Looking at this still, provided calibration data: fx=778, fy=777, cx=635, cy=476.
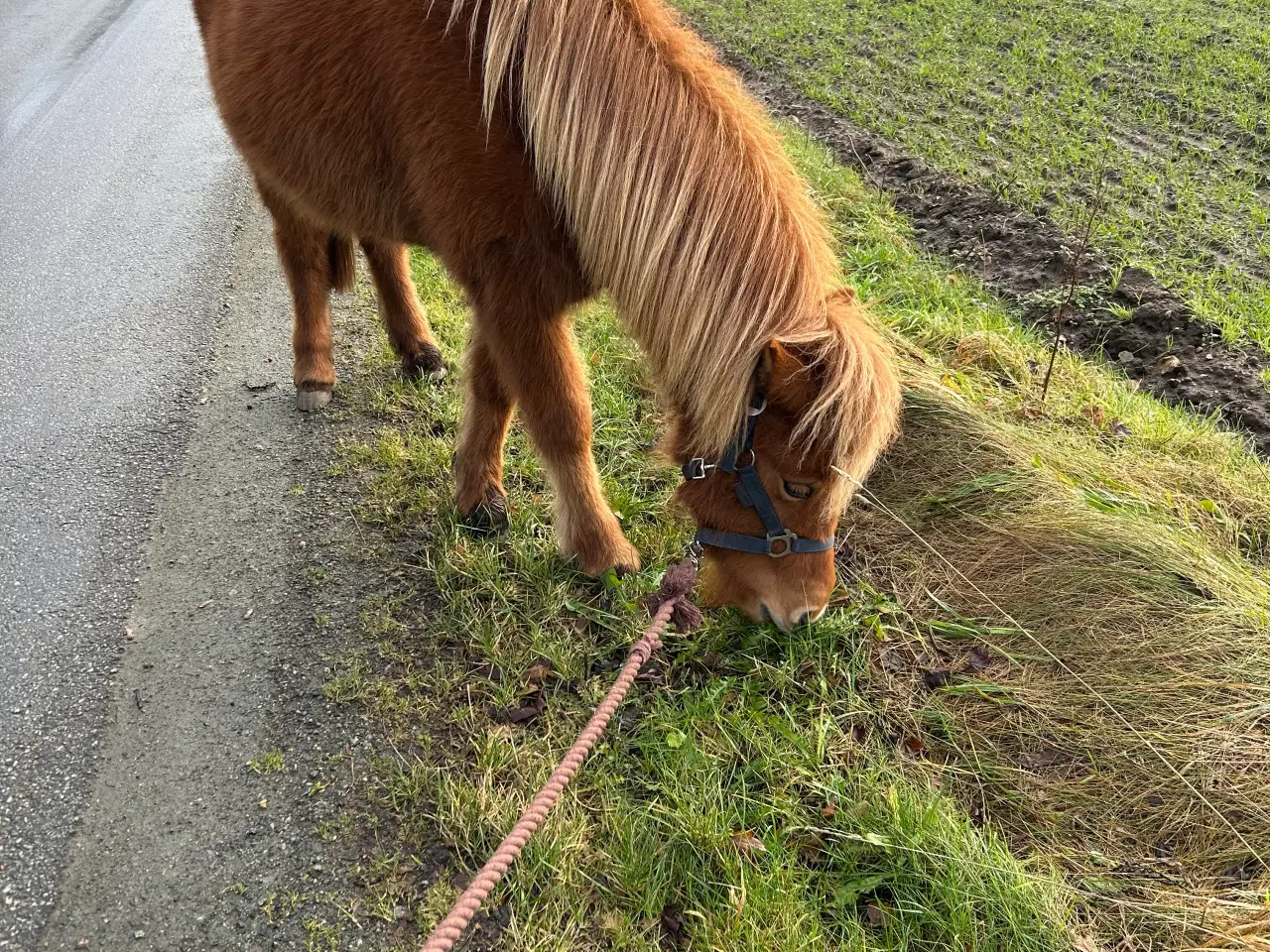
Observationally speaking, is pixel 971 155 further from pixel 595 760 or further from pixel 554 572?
pixel 595 760

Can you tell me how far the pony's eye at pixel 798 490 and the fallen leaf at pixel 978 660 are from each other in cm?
89

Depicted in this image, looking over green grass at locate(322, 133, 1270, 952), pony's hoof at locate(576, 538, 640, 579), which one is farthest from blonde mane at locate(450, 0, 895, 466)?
green grass at locate(322, 133, 1270, 952)

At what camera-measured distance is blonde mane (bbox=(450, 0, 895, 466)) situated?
220cm

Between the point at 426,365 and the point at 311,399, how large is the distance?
605 mm

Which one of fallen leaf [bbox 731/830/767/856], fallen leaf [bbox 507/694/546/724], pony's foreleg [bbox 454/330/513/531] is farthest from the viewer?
pony's foreleg [bbox 454/330/513/531]

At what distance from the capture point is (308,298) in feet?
12.9

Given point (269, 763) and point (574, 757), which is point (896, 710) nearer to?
point (574, 757)

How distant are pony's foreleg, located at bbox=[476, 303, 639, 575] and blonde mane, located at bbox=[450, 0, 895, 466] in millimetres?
421

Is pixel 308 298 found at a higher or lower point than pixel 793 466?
lower

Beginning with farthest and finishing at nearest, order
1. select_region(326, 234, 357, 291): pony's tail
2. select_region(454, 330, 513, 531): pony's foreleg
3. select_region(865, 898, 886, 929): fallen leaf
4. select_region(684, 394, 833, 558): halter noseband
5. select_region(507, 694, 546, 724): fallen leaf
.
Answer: select_region(326, 234, 357, 291): pony's tail, select_region(454, 330, 513, 531): pony's foreleg, select_region(507, 694, 546, 724): fallen leaf, select_region(684, 394, 833, 558): halter noseband, select_region(865, 898, 886, 929): fallen leaf

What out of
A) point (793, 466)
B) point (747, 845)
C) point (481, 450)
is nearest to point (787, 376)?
point (793, 466)

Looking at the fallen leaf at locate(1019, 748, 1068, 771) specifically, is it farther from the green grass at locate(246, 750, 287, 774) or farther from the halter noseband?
the green grass at locate(246, 750, 287, 774)

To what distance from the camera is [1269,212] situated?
17.7ft

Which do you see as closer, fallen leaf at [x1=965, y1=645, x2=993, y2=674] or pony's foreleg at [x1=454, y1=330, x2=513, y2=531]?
fallen leaf at [x1=965, y1=645, x2=993, y2=674]
